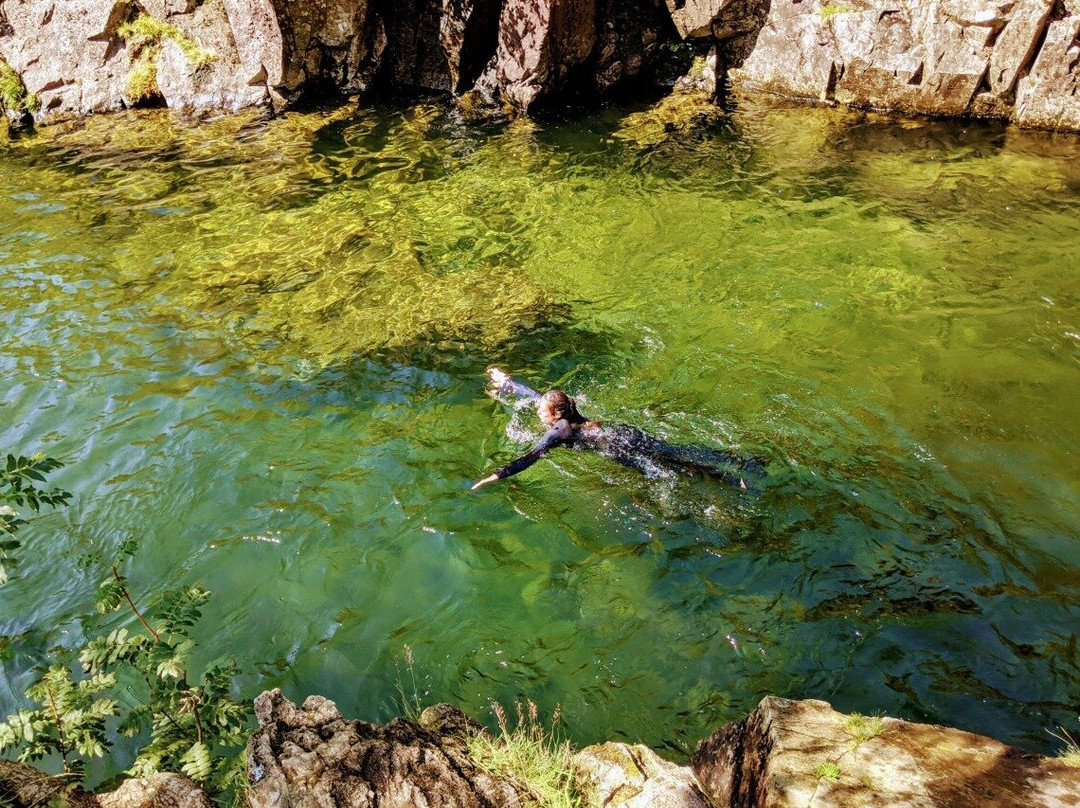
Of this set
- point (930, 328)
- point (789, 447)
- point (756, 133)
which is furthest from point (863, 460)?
point (756, 133)

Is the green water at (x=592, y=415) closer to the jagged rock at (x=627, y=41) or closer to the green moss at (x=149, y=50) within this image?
the jagged rock at (x=627, y=41)

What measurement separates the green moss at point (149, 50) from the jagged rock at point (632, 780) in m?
16.6

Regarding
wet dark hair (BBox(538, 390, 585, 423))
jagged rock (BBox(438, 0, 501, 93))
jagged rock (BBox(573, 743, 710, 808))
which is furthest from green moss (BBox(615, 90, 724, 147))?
jagged rock (BBox(573, 743, 710, 808))

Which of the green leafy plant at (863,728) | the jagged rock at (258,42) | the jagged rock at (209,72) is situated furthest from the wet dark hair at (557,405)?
the jagged rock at (209,72)

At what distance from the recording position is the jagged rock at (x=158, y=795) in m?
3.25

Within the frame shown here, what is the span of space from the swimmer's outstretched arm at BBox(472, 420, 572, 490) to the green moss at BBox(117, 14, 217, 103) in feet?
45.8

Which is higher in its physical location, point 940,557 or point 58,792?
point 58,792

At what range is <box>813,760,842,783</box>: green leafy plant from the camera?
9.70 feet

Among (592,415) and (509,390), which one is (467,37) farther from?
(592,415)

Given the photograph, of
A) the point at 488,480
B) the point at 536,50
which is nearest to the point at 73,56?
the point at 536,50

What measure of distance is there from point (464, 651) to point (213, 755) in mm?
1585

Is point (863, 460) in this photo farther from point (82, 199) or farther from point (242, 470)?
point (82, 199)

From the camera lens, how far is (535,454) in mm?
5883

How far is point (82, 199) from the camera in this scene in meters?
12.0
